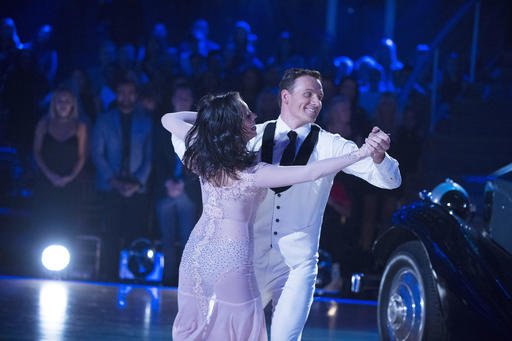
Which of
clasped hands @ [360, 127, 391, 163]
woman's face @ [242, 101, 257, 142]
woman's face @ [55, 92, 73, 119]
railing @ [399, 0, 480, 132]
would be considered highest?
railing @ [399, 0, 480, 132]

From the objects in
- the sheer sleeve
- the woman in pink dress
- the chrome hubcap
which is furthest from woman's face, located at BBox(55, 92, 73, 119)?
the sheer sleeve

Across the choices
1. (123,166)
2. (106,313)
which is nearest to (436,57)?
(123,166)

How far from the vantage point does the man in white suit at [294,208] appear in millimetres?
4516

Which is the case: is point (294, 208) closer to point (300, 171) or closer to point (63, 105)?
point (300, 171)

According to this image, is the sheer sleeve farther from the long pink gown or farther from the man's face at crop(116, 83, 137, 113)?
the man's face at crop(116, 83, 137, 113)

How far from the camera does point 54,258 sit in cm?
860

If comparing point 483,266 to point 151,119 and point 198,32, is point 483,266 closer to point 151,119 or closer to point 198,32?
point 151,119

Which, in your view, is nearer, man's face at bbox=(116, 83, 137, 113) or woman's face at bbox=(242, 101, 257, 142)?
woman's face at bbox=(242, 101, 257, 142)

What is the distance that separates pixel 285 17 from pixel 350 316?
29.2 ft

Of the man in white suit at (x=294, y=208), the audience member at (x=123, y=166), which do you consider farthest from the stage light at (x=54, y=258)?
the man in white suit at (x=294, y=208)

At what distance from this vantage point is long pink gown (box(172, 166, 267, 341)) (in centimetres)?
404

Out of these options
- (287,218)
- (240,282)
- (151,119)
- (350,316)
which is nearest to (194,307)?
(240,282)

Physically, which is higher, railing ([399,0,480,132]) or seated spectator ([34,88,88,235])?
railing ([399,0,480,132])

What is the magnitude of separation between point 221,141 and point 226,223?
42cm
